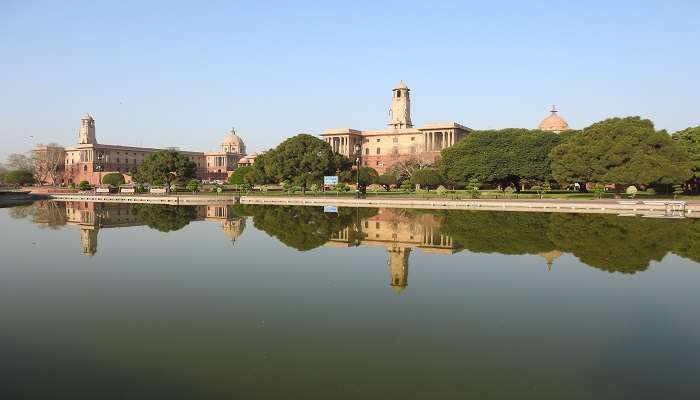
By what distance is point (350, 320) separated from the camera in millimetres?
8805

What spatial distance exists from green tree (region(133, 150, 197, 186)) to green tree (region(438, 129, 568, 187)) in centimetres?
3500

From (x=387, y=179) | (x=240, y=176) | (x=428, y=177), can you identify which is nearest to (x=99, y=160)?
(x=240, y=176)

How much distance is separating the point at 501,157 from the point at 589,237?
112ft

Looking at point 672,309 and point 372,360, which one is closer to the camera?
point 372,360

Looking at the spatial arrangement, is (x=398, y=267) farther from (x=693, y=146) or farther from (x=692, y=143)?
(x=692, y=143)

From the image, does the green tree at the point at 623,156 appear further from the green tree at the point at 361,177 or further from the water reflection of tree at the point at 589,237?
the green tree at the point at 361,177

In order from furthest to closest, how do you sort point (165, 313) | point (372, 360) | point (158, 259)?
point (158, 259)
point (165, 313)
point (372, 360)

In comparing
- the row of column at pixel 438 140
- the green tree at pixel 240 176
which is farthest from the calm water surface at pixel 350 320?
the row of column at pixel 438 140

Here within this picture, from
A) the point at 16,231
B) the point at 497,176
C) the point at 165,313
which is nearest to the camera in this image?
the point at 165,313

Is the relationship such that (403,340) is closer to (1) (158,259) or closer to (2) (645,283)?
(2) (645,283)

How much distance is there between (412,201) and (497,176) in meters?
15.6

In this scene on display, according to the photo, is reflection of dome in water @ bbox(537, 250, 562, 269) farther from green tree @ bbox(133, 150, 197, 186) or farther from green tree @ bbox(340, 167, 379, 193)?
green tree @ bbox(133, 150, 197, 186)

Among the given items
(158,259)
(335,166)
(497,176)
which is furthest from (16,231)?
(497,176)

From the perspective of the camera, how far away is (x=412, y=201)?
4134 centimetres
